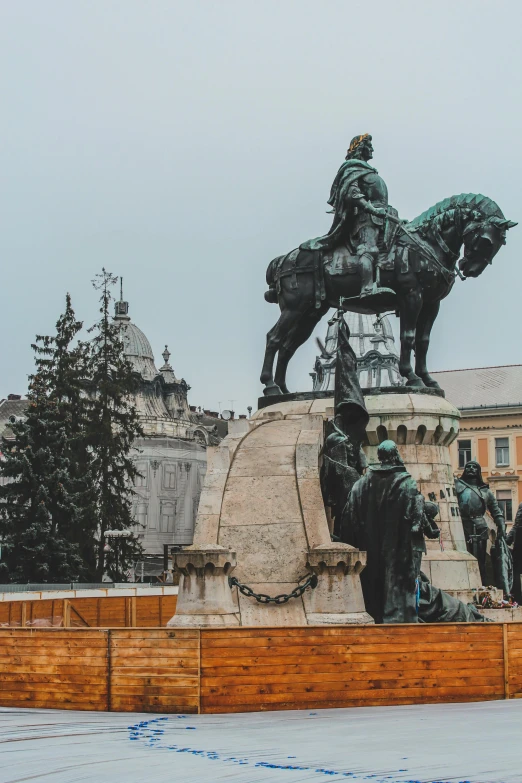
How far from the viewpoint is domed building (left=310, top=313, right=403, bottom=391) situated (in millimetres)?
64938

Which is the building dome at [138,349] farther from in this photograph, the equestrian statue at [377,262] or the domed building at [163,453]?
the equestrian statue at [377,262]

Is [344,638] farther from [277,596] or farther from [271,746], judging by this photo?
[277,596]

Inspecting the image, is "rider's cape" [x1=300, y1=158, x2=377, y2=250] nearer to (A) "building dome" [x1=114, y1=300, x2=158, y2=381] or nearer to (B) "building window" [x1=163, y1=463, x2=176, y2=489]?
(B) "building window" [x1=163, y1=463, x2=176, y2=489]

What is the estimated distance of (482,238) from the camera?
21047 mm

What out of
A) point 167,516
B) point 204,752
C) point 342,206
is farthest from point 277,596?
point 167,516

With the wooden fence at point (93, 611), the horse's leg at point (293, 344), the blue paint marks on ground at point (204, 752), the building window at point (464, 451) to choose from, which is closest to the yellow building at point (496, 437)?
the building window at point (464, 451)

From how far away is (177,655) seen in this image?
12.4 metres

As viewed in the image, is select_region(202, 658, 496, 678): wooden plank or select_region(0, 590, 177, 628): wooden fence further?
select_region(0, 590, 177, 628): wooden fence

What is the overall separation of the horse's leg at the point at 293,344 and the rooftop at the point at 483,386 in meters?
43.5

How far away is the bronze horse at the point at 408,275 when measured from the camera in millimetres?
21203

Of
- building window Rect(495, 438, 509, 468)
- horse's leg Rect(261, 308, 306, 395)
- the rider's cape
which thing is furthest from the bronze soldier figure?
building window Rect(495, 438, 509, 468)

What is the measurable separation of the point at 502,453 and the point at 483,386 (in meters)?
4.75

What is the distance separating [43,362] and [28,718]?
35147 mm

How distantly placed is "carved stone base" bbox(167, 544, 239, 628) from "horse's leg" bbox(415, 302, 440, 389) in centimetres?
756
